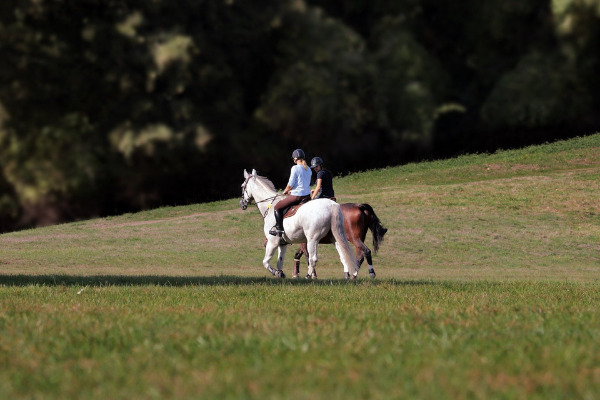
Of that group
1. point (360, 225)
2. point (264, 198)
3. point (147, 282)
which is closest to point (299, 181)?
point (264, 198)

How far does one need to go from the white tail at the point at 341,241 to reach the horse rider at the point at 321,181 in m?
1.51

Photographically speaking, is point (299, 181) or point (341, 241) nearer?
point (341, 241)

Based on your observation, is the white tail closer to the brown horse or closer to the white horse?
the white horse

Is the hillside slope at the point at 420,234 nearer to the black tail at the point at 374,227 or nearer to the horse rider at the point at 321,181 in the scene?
the black tail at the point at 374,227

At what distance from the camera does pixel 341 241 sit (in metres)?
18.9

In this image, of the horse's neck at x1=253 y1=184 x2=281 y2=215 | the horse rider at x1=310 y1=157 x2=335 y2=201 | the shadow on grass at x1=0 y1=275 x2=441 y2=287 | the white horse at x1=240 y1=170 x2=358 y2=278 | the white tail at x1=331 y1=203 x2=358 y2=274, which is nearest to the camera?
the shadow on grass at x1=0 y1=275 x2=441 y2=287

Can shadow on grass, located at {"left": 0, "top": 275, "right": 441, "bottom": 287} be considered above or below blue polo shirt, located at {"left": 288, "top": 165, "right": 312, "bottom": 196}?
below

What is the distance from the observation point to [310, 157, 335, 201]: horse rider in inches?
803

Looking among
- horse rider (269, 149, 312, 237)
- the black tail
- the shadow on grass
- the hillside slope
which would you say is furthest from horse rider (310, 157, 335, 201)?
the shadow on grass

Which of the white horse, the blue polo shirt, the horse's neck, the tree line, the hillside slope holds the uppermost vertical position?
the tree line

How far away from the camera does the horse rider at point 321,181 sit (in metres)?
20.4

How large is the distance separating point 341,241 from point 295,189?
1865 mm

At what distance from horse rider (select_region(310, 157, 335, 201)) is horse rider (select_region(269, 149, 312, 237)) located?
0.40 m

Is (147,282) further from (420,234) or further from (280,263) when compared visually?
(420,234)
